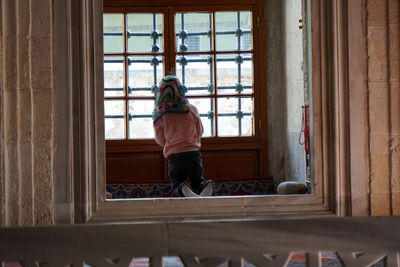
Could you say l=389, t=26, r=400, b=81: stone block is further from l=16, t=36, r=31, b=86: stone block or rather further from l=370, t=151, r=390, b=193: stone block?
l=16, t=36, r=31, b=86: stone block

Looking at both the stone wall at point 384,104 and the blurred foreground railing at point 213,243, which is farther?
the stone wall at point 384,104

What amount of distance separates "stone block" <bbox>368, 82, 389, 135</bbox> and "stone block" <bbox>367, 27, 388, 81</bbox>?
0.15 feet

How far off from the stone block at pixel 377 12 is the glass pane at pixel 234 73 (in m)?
A: 3.31

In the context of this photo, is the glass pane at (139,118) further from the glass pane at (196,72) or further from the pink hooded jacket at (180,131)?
the pink hooded jacket at (180,131)

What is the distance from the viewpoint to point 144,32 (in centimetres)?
677

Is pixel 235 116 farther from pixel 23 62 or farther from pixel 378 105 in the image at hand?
pixel 23 62

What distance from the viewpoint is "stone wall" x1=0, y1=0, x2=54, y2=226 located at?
132 inches

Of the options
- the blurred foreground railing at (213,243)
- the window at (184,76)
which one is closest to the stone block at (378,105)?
the blurred foreground railing at (213,243)

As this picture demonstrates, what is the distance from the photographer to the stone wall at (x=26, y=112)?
3.34 metres

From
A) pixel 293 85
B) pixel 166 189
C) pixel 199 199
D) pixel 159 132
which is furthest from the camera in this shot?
pixel 166 189

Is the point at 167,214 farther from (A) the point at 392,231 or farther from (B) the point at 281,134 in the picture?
(B) the point at 281,134

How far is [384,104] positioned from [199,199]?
1235mm

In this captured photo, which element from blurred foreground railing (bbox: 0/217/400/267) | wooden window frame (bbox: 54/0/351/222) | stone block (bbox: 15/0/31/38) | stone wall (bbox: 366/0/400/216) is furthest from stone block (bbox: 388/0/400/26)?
stone block (bbox: 15/0/31/38)

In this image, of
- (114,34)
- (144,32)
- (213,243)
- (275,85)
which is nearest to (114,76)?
(114,34)
